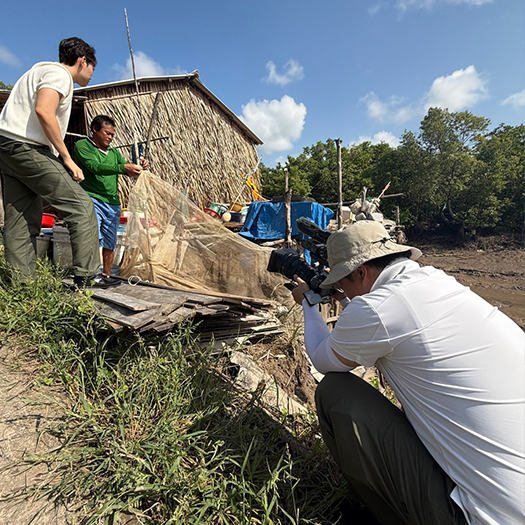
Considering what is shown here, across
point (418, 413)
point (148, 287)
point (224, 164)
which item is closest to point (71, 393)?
point (148, 287)

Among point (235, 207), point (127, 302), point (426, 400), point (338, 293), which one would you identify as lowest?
point (426, 400)

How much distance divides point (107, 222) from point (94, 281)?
1107 mm

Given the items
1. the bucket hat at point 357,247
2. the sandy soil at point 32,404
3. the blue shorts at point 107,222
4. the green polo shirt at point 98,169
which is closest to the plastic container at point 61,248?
the blue shorts at point 107,222

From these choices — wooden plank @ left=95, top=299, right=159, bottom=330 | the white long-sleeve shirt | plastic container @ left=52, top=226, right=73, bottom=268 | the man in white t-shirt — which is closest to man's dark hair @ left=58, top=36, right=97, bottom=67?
the man in white t-shirt

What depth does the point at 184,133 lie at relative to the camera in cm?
1020

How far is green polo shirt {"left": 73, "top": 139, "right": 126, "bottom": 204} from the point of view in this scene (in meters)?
3.17

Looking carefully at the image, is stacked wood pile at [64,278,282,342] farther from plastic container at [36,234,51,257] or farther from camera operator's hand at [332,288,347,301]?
plastic container at [36,234,51,257]

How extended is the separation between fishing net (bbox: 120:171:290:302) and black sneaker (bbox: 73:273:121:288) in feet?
2.26

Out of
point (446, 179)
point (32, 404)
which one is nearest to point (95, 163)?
point (32, 404)

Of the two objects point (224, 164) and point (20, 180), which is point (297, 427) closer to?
point (20, 180)

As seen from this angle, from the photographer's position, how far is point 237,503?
146cm

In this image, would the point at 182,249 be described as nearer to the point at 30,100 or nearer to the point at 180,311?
the point at 180,311

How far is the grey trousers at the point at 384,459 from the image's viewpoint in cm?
126

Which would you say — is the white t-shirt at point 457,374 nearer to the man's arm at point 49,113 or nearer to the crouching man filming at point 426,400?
the crouching man filming at point 426,400
